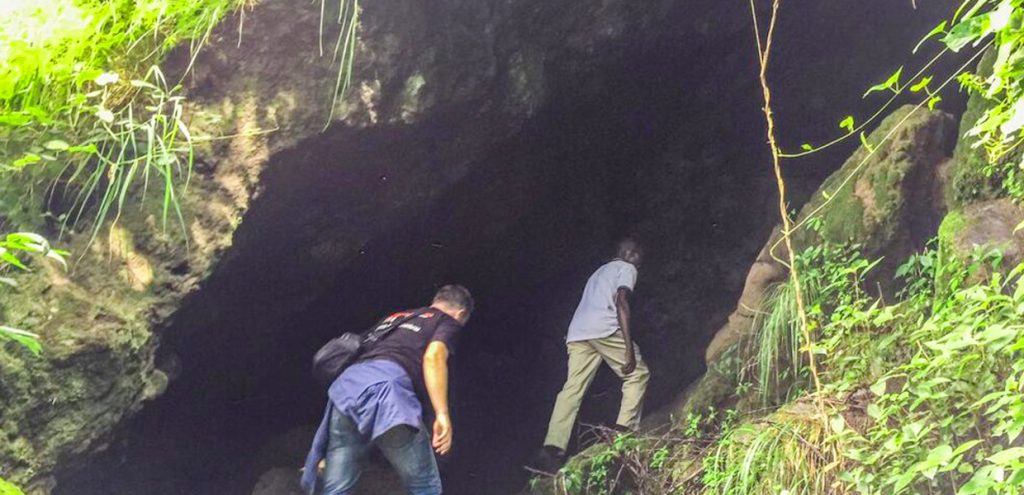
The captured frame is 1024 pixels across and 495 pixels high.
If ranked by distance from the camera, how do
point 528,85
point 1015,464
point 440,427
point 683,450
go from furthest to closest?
1. point 528,85
2. point 683,450
3. point 440,427
4. point 1015,464

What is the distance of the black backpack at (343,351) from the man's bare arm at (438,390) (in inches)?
10.7

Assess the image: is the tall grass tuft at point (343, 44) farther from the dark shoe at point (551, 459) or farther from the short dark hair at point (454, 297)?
the dark shoe at point (551, 459)

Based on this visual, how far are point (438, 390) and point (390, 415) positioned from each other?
295mm

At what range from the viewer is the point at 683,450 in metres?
4.74

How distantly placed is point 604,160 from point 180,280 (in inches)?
141

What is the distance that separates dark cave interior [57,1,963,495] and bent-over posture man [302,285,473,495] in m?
1.01

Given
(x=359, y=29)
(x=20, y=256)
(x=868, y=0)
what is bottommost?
(x=868, y=0)

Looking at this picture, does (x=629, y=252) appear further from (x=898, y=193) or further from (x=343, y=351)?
(x=343, y=351)

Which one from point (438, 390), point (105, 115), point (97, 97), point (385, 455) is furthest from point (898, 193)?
point (97, 97)

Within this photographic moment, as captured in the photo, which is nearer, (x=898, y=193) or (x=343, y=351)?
(x=343, y=351)

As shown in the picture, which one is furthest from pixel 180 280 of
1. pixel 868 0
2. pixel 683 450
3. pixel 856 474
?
pixel 868 0

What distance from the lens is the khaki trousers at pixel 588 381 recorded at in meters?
5.96

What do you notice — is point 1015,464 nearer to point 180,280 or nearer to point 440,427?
point 440,427

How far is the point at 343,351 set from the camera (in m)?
4.51
